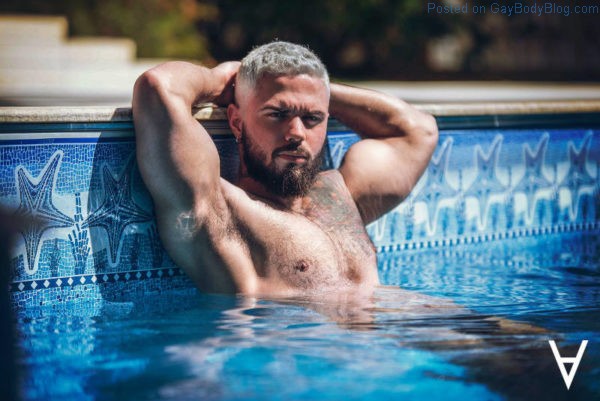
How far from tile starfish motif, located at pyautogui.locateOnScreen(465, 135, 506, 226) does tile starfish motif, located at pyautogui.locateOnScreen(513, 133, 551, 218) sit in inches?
7.2

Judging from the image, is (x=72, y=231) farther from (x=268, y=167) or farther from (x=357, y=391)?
(x=357, y=391)

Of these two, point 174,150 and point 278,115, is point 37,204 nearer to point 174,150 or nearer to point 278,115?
point 174,150

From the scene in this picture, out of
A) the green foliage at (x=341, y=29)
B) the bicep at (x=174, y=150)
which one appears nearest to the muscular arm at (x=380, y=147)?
the bicep at (x=174, y=150)

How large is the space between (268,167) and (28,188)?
86 centimetres

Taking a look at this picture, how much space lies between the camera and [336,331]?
9.68 feet

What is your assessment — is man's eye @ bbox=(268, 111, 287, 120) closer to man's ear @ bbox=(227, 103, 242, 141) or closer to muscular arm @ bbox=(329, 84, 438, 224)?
man's ear @ bbox=(227, 103, 242, 141)

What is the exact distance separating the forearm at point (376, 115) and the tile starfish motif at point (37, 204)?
1.20m

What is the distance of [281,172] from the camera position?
3389 mm

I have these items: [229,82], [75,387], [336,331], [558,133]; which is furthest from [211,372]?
[558,133]

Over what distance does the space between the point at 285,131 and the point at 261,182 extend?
0.23m

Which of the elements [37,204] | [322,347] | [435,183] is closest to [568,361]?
[322,347]

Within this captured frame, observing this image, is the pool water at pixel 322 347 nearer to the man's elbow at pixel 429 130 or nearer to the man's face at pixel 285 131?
the man's face at pixel 285 131

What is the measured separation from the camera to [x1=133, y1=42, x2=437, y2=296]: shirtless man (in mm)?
3133

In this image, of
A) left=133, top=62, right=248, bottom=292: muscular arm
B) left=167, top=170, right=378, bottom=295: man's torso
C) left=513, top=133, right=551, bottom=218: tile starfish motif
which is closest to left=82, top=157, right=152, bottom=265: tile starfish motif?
left=133, top=62, right=248, bottom=292: muscular arm
